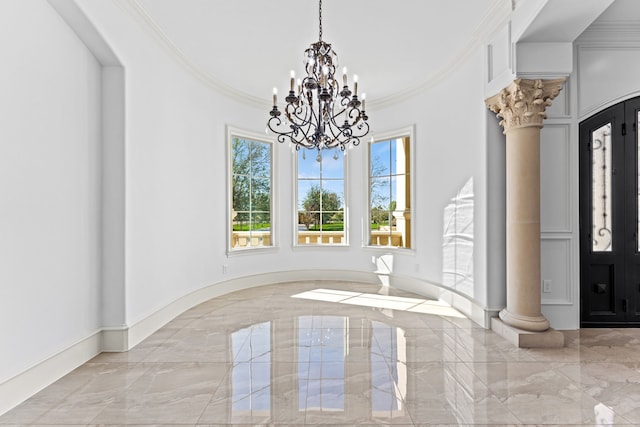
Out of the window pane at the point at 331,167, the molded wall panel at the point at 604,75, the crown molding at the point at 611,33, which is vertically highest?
the crown molding at the point at 611,33

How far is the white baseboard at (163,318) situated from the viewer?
232cm

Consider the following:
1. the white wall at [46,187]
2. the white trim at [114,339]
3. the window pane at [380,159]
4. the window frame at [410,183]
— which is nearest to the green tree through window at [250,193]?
the window frame at [410,183]

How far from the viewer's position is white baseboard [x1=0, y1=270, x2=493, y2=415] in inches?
91.3

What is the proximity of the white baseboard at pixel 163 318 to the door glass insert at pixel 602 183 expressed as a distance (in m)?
1.50

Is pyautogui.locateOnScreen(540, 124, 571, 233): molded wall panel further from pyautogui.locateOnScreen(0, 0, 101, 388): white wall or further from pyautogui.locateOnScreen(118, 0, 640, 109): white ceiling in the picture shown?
pyautogui.locateOnScreen(0, 0, 101, 388): white wall

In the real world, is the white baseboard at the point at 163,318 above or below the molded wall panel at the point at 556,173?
below

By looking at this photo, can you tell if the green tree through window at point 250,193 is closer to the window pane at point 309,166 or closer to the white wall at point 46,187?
the window pane at point 309,166

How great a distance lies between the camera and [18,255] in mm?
2248

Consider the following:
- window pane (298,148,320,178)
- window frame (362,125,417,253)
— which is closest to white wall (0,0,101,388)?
window frame (362,125,417,253)

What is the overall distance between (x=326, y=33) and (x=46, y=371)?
387cm

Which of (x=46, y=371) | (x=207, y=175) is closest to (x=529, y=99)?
(x=207, y=175)

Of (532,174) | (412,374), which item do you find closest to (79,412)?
(412,374)

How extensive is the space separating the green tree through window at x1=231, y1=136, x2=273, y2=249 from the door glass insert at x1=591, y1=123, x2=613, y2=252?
14.6ft

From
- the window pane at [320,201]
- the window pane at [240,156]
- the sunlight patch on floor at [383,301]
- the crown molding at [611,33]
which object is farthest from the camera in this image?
the window pane at [320,201]
